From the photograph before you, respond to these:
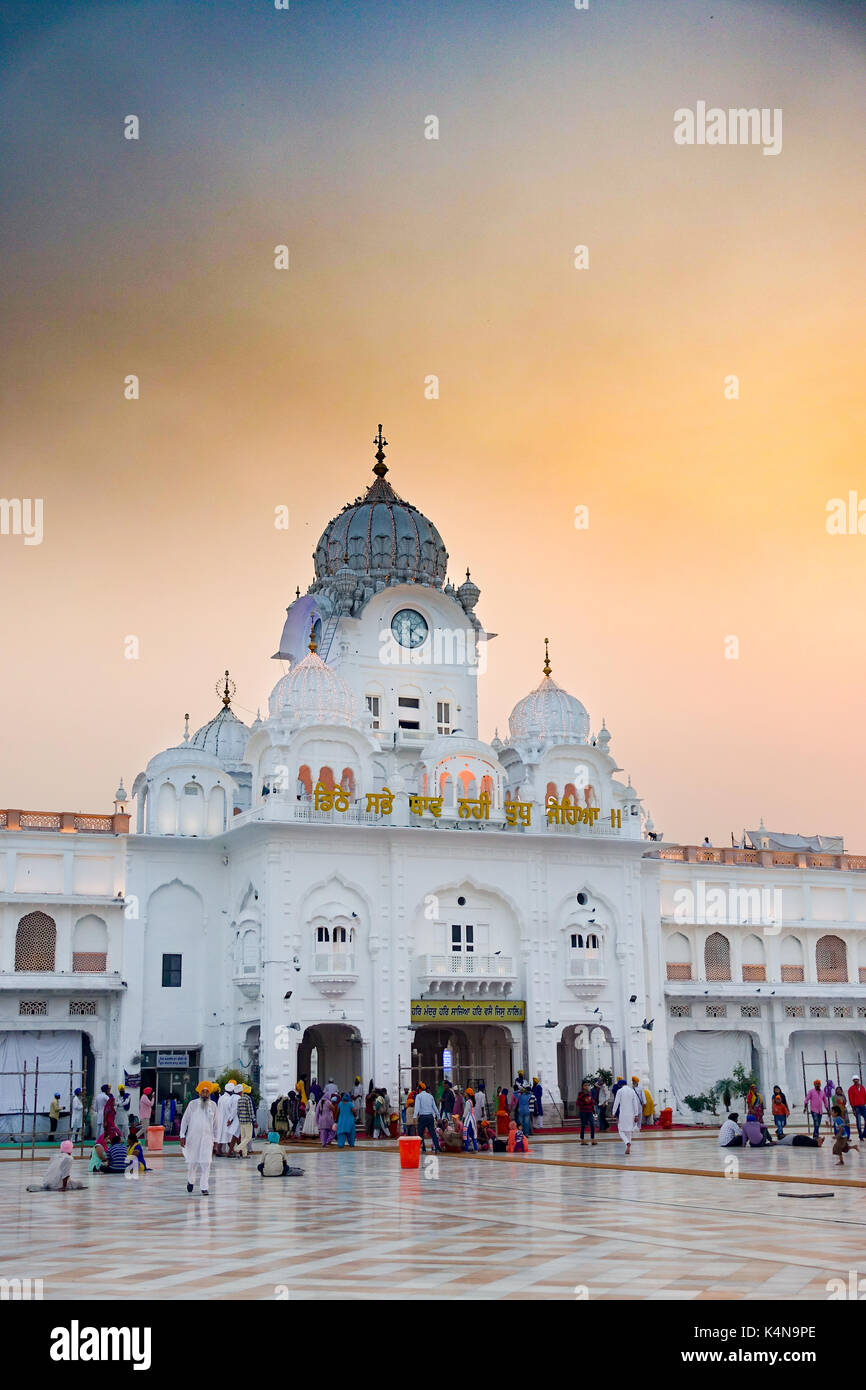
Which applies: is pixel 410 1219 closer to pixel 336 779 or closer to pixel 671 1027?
pixel 336 779

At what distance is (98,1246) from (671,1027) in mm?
34707

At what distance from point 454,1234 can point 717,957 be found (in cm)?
3499

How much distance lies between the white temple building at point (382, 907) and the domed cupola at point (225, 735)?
11.9 ft

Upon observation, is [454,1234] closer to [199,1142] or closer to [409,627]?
[199,1142]

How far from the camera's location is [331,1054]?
1649 inches

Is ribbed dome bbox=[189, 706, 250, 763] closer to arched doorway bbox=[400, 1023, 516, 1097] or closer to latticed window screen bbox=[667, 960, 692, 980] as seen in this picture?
arched doorway bbox=[400, 1023, 516, 1097]

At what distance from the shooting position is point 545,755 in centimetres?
4341

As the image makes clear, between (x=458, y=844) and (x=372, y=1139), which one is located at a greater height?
(x=458, y=844)

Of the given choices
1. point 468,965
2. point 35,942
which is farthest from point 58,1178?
point 468,965

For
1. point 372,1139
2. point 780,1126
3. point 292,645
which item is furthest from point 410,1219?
point 292,645

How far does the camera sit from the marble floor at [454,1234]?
34.9 feet

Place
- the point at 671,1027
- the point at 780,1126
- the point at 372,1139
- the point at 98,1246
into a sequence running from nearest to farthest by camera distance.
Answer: the point at 98,1246
the point at 780,1126
the point at 372,1139
the point at 671,1027

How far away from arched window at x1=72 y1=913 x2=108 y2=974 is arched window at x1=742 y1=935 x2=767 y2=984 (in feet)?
68.9

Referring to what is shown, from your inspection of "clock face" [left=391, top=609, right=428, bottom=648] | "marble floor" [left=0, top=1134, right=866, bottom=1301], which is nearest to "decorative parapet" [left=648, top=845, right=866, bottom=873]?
"clock face" [left=391, top=609, right=428, bottom=648]
